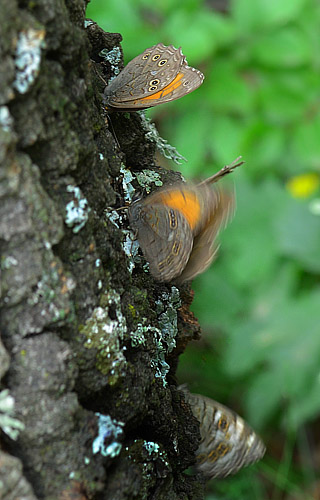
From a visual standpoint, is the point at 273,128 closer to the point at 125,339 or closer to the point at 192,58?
the point at 192,58

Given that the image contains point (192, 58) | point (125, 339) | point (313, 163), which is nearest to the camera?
point (125, 339)

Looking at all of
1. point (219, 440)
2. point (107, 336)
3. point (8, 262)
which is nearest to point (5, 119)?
point (8, 262)

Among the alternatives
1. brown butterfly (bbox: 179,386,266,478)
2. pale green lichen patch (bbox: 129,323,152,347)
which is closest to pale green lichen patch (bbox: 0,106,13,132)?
pale green lichen patch (bbox: 129,323,152,347)

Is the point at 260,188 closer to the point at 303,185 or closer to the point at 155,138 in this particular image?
the point at 303,185

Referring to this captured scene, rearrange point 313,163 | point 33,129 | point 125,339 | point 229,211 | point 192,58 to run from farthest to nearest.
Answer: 1. point 313,163
2. point 192,58
3. point 229,211
4. point 125,339
5. point 33,129

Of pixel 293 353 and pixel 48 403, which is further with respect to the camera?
pixel 293 353

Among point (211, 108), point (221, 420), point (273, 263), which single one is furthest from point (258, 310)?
point (221, 420)

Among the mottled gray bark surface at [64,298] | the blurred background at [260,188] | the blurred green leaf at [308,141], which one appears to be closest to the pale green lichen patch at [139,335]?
the mottled gray bark surface at [64,298]
